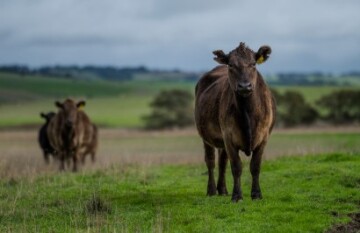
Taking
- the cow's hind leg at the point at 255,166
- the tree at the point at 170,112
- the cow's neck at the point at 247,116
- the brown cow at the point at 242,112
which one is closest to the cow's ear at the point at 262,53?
the brown cow at the point at 242,112

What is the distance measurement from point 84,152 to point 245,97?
17.5 metres

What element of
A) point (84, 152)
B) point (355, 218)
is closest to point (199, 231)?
point (355, 218)

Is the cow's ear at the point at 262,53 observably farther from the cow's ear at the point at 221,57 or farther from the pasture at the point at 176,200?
the pasture at the point at 176,200

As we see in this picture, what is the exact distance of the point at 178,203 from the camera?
1256 centimetres

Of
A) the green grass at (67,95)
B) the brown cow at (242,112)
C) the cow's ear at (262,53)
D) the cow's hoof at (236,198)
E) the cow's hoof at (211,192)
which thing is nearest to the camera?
the brown cow at (242,112)

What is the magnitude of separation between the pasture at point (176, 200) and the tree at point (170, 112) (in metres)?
54.4

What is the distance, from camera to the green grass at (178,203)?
10375 millimetres

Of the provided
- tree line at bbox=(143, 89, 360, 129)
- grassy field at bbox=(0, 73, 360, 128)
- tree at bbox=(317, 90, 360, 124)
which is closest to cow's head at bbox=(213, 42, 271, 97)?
tree line at bbox=(143, 89, 360, 129)

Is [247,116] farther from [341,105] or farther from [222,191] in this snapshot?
Answer: [341,105]

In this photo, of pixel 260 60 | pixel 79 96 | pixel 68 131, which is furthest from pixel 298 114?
pixel 79 96

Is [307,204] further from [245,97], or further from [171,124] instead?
[171,124]

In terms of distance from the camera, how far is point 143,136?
54938 mm

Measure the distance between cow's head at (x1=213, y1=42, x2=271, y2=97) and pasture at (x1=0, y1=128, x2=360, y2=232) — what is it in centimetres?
221

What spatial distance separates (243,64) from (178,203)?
309 cm
